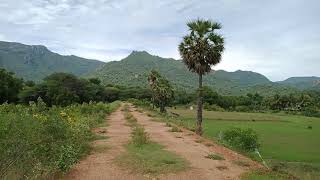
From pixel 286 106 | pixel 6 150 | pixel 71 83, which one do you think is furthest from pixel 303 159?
pixel 286 106

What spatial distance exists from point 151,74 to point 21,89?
3175cm

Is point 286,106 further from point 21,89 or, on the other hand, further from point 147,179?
point 147,179

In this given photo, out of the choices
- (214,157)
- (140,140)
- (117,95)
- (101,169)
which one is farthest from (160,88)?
(101,169)

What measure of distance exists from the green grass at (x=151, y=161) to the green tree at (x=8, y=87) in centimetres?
7588

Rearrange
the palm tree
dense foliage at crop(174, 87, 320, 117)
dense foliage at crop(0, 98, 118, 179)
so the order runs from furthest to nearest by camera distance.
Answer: dense foliage at crop(174, 87, 320, 117), the palm tree, dense foliage at crop(0, 98, 118, 179)

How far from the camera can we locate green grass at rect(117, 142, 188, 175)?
14.0 meters

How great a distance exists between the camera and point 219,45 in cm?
3353

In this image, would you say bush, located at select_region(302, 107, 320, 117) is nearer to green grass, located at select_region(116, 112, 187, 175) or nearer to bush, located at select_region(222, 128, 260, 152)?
bush, located at select_region(222, 128, 260, 152)

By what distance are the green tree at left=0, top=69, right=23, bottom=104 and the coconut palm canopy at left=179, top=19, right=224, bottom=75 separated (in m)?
63.0

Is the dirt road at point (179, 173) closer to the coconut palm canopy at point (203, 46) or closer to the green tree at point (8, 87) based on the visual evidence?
the coconut palm canopy at point (203, 46)

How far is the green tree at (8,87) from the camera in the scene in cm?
8987

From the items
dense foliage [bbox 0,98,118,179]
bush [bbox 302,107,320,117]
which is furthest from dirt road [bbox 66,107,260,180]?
bush [bbox 302,107,320,117]

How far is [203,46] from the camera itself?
3341 cm

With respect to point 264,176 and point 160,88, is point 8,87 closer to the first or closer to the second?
point 160,88
